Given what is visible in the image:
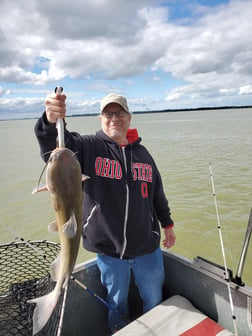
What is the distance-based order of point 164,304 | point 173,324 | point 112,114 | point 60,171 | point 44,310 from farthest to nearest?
1. point 164,304
2. point 112,114
3. point 173,324
4. point 44,310
5. point 60,171

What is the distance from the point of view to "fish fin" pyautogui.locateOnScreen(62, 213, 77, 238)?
156 cm

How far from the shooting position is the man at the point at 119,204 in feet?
8.39

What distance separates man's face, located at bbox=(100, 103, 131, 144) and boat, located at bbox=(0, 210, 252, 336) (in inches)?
54.1

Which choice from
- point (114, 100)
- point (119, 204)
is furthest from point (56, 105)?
point (119, 204)

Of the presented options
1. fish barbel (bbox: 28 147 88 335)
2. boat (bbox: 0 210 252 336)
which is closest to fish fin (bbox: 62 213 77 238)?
fish barbel (bbox: 28 147 88 335)

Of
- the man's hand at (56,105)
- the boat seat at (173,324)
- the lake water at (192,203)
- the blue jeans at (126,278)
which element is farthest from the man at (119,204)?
the lake water at (192,203)

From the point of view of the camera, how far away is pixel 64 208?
5.13ft

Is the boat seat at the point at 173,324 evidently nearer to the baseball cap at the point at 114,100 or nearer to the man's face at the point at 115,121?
the man's face at the point at 115,121

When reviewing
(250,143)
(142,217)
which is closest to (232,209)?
(142,217)

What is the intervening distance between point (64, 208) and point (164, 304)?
Result: 184cm

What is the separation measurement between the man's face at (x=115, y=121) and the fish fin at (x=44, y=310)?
1521 mm

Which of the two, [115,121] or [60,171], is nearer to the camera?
[60,171]

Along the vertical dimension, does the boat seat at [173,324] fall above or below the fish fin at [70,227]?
below

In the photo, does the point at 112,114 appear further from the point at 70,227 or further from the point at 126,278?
the point at 126,278
